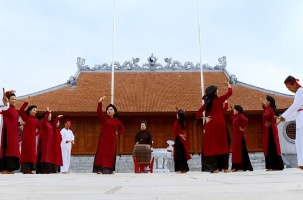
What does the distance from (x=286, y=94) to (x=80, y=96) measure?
9906mm

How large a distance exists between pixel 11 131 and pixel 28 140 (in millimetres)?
810

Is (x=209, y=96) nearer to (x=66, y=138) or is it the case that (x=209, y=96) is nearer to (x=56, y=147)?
(x=56, y=147)

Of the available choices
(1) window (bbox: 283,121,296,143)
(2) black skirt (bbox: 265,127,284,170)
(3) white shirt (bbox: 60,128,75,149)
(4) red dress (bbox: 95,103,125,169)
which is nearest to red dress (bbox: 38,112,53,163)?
(4) red dress (bbox: 95,103,125,169)

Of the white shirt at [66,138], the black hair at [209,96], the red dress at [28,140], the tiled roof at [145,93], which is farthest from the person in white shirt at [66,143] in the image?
the black hair at [209,96]

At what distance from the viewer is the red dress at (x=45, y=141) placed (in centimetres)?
890

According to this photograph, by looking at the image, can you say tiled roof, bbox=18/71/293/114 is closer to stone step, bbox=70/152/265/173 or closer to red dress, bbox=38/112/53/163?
stone step, bbox=70/152/265/173

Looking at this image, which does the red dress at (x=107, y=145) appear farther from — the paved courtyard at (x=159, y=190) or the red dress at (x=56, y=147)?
the paved courtyard at (x=159, y=190)

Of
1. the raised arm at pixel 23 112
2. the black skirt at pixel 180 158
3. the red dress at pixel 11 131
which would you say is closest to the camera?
the red dress at pixel 11 131

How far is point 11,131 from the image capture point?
7465mm

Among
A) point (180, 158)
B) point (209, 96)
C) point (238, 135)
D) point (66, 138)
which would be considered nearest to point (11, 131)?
point (180, 158)

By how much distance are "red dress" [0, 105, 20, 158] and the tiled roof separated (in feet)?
28.8

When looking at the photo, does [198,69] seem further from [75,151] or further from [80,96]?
[75,151]

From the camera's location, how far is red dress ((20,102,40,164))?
8.12 m

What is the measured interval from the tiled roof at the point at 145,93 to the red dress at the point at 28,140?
26.4 ft
